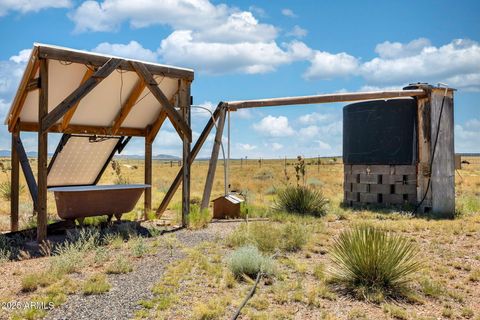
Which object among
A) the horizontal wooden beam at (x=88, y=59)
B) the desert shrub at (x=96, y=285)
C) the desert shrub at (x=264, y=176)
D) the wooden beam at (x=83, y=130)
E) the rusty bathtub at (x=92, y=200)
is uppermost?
the horizontal wooden beam at (x=88, y=59)

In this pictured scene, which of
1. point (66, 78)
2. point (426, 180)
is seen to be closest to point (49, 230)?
point (66, 78)

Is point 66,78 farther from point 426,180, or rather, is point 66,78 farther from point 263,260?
point 426,180

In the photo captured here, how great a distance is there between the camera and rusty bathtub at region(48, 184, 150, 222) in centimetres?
880

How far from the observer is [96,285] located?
17.5 feet

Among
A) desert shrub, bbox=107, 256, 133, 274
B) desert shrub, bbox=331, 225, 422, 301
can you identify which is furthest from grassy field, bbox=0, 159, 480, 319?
desert shrub, bbox=331, 225, 422, 301

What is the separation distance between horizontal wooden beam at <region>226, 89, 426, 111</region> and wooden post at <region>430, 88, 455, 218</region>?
21.2 inches

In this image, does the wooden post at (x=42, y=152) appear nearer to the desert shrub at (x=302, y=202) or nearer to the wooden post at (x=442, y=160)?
the desert shrub at (x=302, y=202)

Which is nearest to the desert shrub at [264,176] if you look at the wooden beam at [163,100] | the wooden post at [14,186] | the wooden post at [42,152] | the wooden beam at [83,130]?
the wooden beam at [83,130]

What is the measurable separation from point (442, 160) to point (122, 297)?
9172mm

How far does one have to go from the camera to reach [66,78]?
29.2ft

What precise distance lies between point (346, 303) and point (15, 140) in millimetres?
7686

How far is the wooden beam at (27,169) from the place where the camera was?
8812 millimetres

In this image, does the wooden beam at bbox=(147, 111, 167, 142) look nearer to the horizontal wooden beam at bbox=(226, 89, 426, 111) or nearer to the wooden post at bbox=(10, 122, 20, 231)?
the horizontal wooden beam at bbox=(226, 89, 426, 111)

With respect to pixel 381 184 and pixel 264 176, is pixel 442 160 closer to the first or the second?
pixel 381 184
